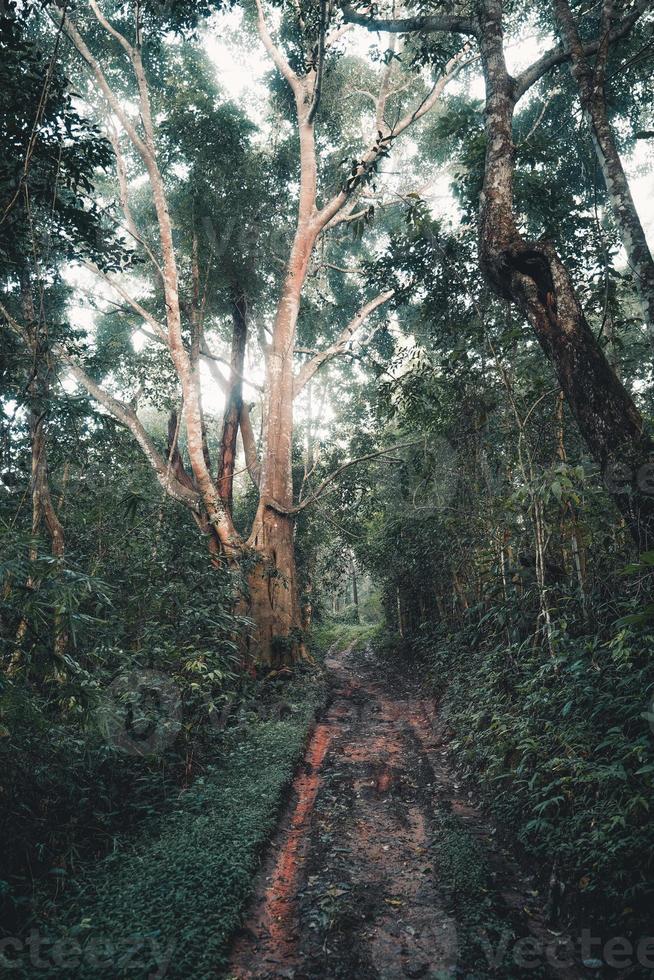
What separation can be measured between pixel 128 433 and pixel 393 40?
12.1 meters

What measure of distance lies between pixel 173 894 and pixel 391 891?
1664mm

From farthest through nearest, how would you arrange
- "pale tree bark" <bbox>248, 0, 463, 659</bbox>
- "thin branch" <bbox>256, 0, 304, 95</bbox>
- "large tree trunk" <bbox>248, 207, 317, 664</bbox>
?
"thin branch" <bbox>256, 0, 304, 95</bbox> → "pale tree bark" <bbox>248, 0, 463, 659</bbox> → "large tree trunk" <bbox>248, 207, 317, 664</bbox>

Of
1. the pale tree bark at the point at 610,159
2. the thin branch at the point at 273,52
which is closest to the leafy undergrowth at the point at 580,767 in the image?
the pale tree bark at the point at 610,159

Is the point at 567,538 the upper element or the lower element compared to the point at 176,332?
lower

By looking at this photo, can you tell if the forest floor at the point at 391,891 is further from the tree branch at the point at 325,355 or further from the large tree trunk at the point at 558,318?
the tree branch at the point at 325,355

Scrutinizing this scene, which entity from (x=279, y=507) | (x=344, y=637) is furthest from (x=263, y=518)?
(x=344, y=637)

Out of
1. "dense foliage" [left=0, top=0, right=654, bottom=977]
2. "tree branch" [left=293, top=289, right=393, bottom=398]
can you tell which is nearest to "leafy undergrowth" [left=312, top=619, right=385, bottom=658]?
"dense foliage" [left=0, top=0, right=654, bottom=977]

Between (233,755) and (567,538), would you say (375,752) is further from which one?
(567,538)

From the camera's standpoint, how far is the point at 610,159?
5.16 m

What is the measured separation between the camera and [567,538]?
6.11 metres

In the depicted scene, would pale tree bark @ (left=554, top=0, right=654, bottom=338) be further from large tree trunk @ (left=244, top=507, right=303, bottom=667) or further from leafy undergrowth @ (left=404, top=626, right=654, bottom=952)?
large tree trunk @ (left=244, top=507, right=303, bottom=667)

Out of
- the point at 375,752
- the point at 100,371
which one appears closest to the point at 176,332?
the point at 100,371

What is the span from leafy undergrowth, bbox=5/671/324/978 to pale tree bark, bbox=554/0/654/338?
19.5 ft

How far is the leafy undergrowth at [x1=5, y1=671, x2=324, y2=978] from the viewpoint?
8.85 feet
